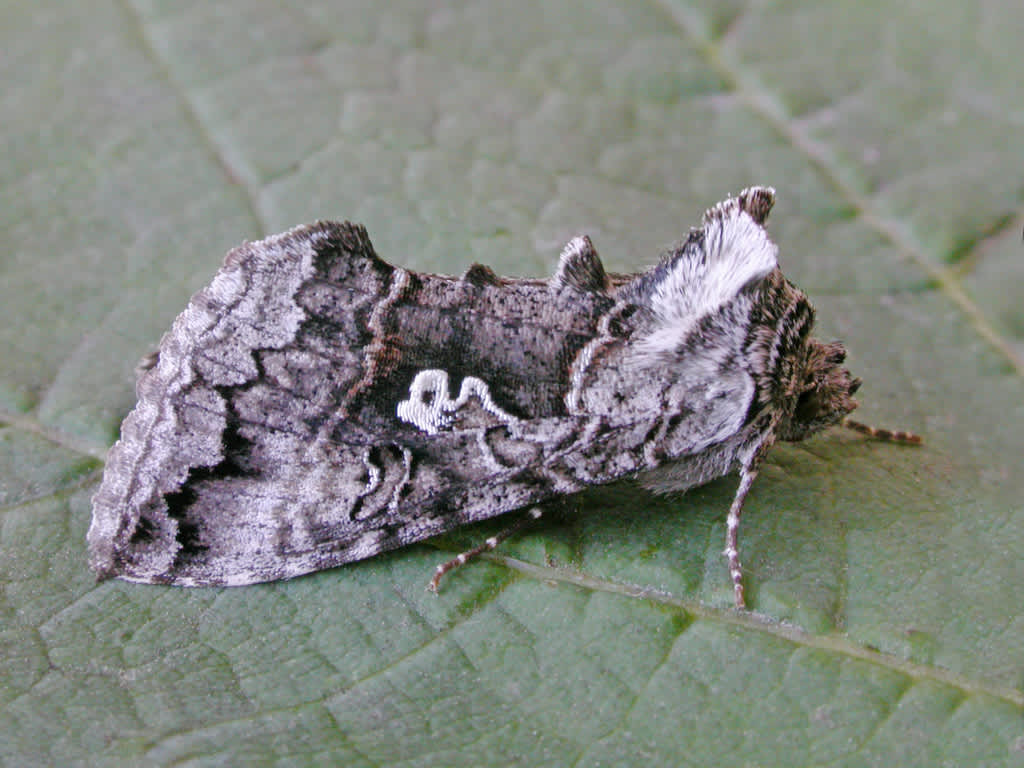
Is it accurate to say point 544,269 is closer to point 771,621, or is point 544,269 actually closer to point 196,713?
point 771,621

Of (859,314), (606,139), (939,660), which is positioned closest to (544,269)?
(606,139)

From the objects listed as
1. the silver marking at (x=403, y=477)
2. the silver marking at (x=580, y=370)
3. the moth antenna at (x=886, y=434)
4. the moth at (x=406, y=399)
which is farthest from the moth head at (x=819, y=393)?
the silver marking at (x=403, y=477)

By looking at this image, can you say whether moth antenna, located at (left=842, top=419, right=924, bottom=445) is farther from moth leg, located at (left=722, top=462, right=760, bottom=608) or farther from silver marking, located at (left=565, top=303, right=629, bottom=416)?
silver marking, located at (left=565, top=303, right=629, bottom=416)

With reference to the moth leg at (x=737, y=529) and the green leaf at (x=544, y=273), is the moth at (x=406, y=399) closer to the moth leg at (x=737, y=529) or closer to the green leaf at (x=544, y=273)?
the moth leg at (x=737, y=529)

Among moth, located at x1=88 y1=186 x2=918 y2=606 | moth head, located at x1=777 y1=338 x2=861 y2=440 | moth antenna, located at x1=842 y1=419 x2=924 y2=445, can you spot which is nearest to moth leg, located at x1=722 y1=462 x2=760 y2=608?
moth, located at x1=88 y1=186 x2=918 y2=606

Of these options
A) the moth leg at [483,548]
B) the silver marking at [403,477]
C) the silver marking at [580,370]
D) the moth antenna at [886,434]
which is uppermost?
the moth antenna at [886,434]

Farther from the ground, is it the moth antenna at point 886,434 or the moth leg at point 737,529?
the moth antenna at point 886,434
